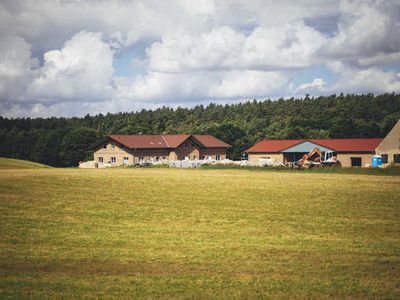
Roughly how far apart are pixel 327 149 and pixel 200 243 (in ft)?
208

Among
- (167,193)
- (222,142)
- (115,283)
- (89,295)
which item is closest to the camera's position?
(89,295)

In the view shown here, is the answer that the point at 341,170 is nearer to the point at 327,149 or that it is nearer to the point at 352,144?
the point at 327,149

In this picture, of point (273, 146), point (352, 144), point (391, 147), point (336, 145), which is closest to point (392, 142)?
point (391, 147)

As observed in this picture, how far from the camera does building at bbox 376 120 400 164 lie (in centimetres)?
7031

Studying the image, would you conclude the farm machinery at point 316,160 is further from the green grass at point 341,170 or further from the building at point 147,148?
the building at point 147,148

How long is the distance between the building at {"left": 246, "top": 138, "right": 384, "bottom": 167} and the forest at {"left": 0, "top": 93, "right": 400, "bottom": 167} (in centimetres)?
1784

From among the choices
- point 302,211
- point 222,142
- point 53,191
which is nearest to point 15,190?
point 53,191

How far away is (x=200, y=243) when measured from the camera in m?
19.4

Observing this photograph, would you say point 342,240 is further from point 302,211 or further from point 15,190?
point 15,190

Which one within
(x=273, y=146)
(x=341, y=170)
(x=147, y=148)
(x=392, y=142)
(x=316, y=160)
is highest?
(x=273, y=146)

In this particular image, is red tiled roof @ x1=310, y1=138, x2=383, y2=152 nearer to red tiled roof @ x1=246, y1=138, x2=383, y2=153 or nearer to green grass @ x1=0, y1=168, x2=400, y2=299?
red tiled roof @ x1=246, y1=138, x2=383, y2=153

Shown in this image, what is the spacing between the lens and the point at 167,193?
33.5m

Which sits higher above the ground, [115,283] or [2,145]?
[2,145]

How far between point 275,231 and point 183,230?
3.66m
